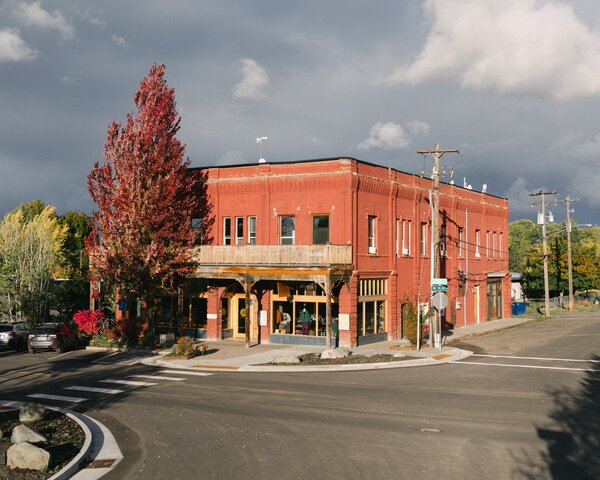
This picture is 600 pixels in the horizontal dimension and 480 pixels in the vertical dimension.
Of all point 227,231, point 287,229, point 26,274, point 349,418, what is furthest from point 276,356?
point 26,274

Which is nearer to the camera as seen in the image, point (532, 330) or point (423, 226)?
point (423, 226)

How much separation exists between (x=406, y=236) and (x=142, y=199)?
637 inches

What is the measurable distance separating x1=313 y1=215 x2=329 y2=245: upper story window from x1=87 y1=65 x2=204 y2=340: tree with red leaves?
278 inches

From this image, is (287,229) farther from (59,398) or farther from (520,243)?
(520,243)

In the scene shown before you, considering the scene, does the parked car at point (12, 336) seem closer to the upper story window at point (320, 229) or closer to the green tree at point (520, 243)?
the upper story window at point (320, 229)

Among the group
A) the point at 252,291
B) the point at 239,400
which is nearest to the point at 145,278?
the point at 252,291

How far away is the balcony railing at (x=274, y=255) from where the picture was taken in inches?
1200

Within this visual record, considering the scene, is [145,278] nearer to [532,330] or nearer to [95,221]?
[95,221]

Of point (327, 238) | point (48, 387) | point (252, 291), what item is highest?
point (327, 238)

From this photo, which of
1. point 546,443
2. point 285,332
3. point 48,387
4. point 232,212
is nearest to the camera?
point 546,443

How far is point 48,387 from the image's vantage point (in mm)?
21156

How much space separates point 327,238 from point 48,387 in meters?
16.4

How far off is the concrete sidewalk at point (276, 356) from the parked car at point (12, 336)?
9595 millimetres

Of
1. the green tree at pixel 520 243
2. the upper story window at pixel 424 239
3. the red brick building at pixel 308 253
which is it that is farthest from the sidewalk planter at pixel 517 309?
the green tree at pixel 520 243
